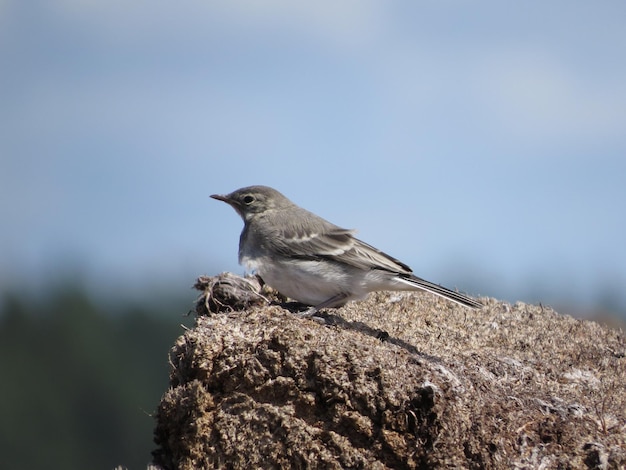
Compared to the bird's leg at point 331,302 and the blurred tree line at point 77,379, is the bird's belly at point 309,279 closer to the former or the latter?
the bird's leg at point 331,302

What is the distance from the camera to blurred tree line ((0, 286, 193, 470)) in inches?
2729

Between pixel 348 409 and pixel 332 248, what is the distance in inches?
121

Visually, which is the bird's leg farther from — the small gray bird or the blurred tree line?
the blurred tree line

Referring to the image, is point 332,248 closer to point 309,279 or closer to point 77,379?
point 309,279

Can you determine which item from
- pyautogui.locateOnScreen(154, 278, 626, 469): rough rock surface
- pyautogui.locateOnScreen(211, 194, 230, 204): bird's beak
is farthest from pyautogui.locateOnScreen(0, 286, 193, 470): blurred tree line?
pyautogui.locateOnScreen(154, 278, 626, 469): rough rock surface

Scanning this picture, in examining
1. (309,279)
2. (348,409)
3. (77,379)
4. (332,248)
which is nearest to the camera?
(348,409)

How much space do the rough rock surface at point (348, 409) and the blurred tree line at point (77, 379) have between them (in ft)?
189

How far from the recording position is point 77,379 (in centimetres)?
8081

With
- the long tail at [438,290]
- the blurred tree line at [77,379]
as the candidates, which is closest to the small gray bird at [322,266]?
the long tail at [438,290]

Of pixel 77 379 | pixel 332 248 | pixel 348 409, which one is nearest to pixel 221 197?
pixel 332 248

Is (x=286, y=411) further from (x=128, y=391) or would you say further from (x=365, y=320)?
(x=128, y=391)

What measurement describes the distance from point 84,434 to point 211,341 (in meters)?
65.8

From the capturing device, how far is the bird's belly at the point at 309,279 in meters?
11.8

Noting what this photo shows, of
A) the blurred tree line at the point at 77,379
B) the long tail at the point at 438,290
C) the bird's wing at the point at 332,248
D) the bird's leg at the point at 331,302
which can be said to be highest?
the bird's wing at the point at 332,248
